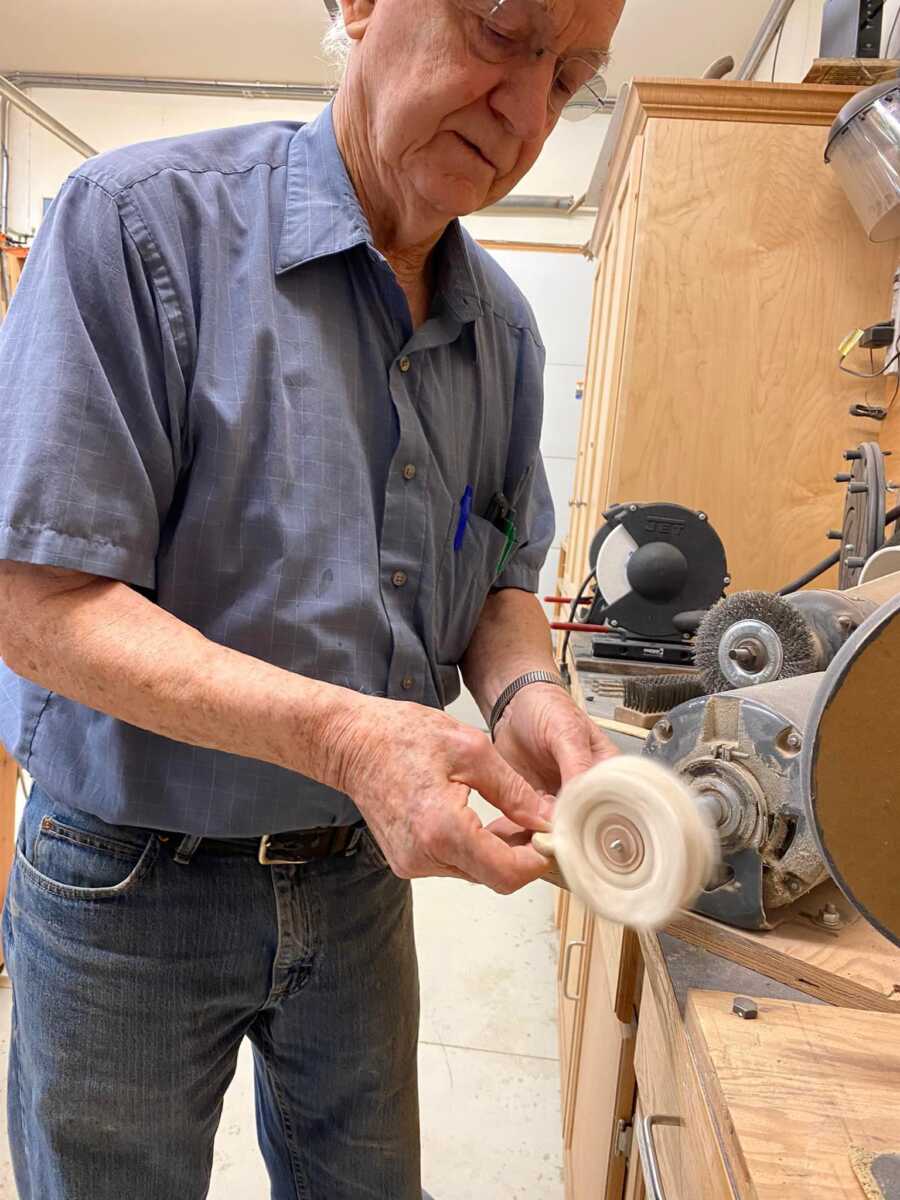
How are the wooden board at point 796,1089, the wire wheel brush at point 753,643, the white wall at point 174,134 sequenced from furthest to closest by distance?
1. the white wall at point 174,134
2. the wire wheel brush at point 753,643
3. the wooden board at point 796,1089

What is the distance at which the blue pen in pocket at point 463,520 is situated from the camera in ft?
3.28

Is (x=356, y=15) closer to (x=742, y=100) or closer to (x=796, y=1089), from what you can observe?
(x=796, y=1089)

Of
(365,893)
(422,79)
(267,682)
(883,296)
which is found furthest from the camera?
(883,296)

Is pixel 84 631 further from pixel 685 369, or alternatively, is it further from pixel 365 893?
pixel 685 369

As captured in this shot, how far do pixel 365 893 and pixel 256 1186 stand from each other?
48.3 inches

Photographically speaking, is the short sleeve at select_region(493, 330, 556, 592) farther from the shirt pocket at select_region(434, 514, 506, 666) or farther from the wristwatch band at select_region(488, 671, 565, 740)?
the wristwatch band at select_region(488, 671, 565, 740)

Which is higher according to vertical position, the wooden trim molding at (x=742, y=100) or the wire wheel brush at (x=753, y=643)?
the wooden trim molding at (x=742, y=100)

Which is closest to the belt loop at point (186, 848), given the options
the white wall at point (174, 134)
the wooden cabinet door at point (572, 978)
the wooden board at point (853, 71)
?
the wooden cabinet door at point (572, 978)

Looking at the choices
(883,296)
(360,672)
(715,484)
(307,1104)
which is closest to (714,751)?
(360,672)

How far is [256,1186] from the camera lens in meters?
1.79

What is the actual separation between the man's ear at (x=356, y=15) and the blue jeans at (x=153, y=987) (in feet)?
2.53

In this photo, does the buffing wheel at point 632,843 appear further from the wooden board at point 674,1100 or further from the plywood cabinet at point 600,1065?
the plywood cabinet at point 600,1065

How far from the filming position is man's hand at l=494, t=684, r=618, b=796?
82cm

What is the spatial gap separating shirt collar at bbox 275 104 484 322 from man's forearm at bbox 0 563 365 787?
36 centimetres
